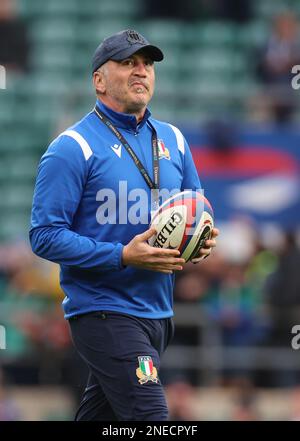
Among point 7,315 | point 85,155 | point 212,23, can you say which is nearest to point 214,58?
point 212,23

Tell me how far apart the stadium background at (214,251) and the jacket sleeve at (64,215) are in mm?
5351

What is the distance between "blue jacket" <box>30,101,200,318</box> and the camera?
622 centimetres

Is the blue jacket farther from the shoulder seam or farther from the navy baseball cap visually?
the navy baseball cap

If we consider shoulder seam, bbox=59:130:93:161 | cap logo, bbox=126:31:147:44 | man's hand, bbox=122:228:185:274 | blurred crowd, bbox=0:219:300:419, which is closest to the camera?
man's hand, bbox=122:228:185:274

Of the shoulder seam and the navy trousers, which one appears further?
the shoulder seam

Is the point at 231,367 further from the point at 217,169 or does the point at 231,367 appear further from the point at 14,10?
the point at 14,10

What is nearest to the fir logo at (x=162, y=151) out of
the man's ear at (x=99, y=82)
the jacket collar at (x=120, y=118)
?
the jacket collar at (x=120, y=118)

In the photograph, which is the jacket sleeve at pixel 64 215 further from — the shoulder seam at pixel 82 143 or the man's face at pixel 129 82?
the man's face at pixel 129 82

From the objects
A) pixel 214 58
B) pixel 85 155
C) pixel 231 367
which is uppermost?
pixel 214 58

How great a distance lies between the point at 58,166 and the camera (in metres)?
6.24

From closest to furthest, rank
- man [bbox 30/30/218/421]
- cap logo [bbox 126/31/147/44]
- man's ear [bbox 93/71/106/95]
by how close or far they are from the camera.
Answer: man [bbox 30/30/218/421] → cap logo [bbox 126/31/147/44] → man's ear [bbox 93/71/106/95]

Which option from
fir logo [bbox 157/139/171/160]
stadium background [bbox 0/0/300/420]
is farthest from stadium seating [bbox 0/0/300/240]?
fir logo [bbox 157/139/171/160]

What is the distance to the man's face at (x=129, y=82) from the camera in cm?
645

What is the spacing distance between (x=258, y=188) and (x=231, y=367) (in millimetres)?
2211
